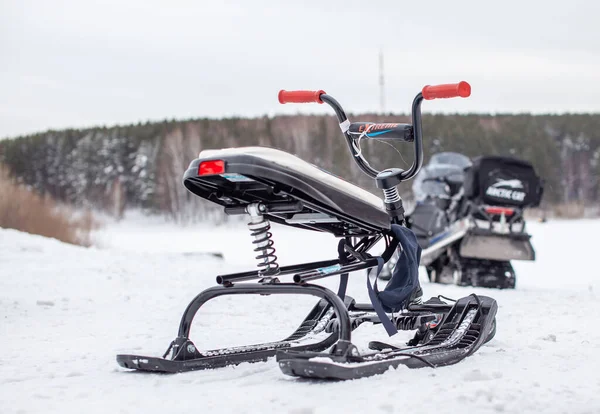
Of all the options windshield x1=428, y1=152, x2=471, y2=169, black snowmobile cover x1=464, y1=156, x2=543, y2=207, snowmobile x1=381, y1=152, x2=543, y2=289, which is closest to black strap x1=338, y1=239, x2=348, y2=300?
snowmobile x1=381, y1=152, x2=543, y2=289

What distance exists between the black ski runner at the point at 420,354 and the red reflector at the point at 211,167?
657 mm

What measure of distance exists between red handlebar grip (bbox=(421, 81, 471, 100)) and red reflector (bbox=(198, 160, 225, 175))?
99 cm

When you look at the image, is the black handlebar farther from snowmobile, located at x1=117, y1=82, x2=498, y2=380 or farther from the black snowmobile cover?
the black snowmobile cover

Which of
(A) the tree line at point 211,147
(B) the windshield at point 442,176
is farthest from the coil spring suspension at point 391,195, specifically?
(A) the tree line at point 211,147

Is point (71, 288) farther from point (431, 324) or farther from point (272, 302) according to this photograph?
point (431, 324)

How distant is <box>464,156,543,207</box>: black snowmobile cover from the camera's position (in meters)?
7.21

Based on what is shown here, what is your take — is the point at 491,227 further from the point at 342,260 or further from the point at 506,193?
the point at 342,260

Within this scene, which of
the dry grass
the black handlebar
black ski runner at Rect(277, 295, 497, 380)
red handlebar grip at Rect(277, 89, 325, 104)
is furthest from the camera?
the dry grass

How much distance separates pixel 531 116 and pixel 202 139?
25.5m

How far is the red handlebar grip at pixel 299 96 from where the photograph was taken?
3.44 m

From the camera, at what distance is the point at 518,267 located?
1264 cm

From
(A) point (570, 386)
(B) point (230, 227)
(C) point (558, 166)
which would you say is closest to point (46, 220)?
(A) point (570, 386)

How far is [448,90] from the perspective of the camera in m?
2.84

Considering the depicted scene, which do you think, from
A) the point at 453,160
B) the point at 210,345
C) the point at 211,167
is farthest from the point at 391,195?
the point at 453,160
